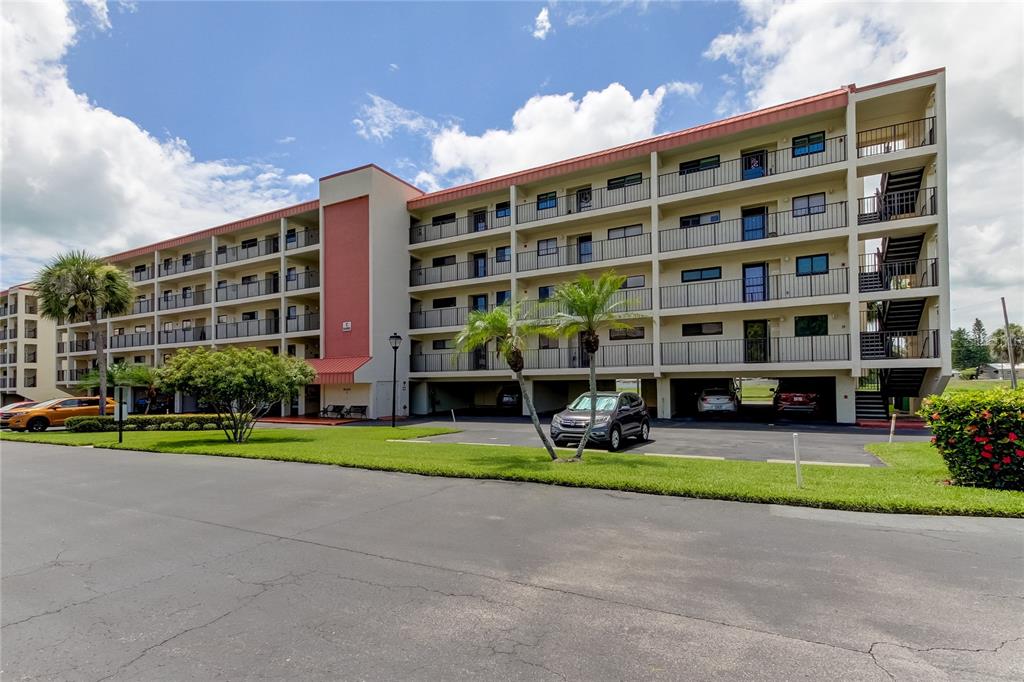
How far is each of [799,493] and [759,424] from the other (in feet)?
46.4

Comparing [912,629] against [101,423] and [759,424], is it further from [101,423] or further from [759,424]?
[101,423]

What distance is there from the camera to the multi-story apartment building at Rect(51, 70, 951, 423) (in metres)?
20.5

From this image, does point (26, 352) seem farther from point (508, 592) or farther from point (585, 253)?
point (508, 592)

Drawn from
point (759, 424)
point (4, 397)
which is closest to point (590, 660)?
point (759, 424)

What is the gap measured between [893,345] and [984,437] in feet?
46.9

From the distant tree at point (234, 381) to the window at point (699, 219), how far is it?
19.3 metres

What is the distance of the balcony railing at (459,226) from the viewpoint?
2953cm

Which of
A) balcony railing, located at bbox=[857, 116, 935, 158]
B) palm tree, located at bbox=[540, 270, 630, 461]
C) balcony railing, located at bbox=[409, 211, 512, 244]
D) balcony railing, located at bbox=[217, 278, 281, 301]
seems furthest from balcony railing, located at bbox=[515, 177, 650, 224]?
balcony railing, located at bbox=[217, 278, 281, 301]

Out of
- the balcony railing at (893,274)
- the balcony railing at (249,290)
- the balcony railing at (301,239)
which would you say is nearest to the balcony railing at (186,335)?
the balcony railing at (249,290)

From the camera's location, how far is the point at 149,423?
24141mm

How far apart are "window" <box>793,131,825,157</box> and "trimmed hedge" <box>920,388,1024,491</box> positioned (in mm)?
16443

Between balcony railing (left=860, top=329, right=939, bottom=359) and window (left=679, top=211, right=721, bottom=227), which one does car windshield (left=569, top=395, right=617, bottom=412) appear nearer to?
balcony railing (left=860, top=329, right=939, bottom=359)

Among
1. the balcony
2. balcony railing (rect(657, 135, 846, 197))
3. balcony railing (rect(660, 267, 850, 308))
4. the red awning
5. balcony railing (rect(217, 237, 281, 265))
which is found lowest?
the red awning

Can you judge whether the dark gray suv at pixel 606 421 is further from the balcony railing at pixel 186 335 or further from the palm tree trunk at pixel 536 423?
the balcony railing at pixel 186 335
